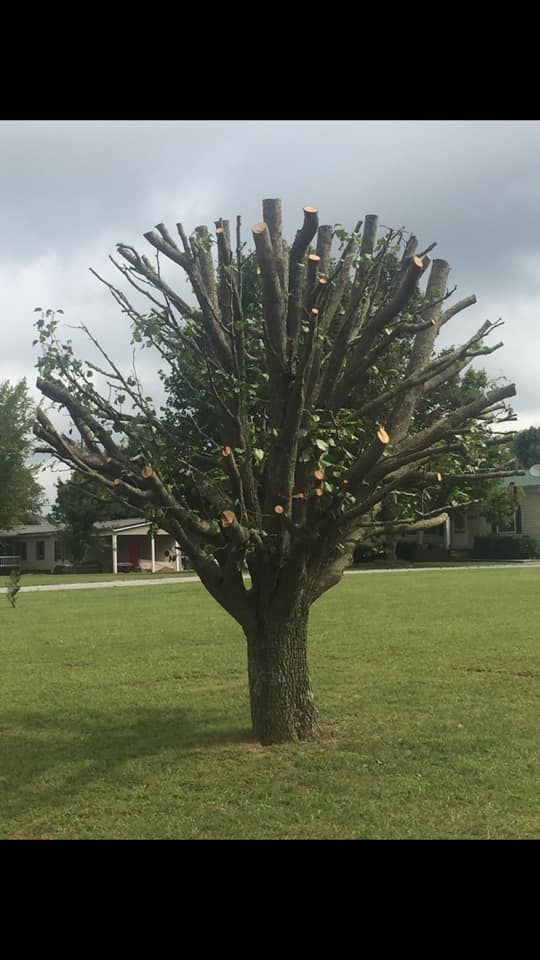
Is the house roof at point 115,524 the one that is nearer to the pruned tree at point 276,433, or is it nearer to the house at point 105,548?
the house at point 105,548

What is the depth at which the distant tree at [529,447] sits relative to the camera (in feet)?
228

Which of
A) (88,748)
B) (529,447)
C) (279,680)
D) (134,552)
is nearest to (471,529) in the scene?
(134,552)

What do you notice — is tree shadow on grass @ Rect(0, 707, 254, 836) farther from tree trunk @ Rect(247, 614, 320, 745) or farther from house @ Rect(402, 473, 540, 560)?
house @ Rect(402, 473, 540, 560)

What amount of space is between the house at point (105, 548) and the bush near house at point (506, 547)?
14296mm

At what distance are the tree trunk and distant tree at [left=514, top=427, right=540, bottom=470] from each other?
2597 inches

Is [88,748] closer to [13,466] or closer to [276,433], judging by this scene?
[276,433]

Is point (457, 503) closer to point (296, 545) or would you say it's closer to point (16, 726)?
point (296, 545)

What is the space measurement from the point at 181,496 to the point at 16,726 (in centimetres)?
282

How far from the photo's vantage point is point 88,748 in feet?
21.9

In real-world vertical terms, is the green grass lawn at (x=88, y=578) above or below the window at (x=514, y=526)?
below

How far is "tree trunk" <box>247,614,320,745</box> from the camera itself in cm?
640

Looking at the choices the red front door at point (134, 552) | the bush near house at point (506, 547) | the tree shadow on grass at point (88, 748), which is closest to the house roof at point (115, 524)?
the red front door at point (134, 552)

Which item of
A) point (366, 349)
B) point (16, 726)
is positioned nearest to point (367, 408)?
point (366, 349)

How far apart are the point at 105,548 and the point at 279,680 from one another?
36968 millimetres
